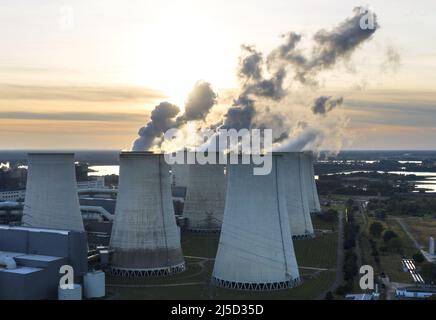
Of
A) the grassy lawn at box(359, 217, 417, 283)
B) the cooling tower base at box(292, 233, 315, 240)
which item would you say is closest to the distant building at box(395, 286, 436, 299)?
the grassy lawn at box(359, 217, 417, 283)

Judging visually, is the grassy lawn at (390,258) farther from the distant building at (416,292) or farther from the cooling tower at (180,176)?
the cooling tower at (180,176)

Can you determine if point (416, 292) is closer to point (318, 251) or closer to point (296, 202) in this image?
point (318, 251)

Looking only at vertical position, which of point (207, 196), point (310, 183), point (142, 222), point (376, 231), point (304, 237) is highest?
point (310, 183)

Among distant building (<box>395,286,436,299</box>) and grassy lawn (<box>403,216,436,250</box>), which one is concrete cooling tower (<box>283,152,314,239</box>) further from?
distant building (<box>395,286,436,299</box>)

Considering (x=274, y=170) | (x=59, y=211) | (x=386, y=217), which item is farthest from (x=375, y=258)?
(x=386, y=217)

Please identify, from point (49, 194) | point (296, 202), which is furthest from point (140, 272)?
point (296, 202)

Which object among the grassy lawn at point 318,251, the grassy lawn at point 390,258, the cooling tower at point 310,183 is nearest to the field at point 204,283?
the grassy lawn at point 318,251
